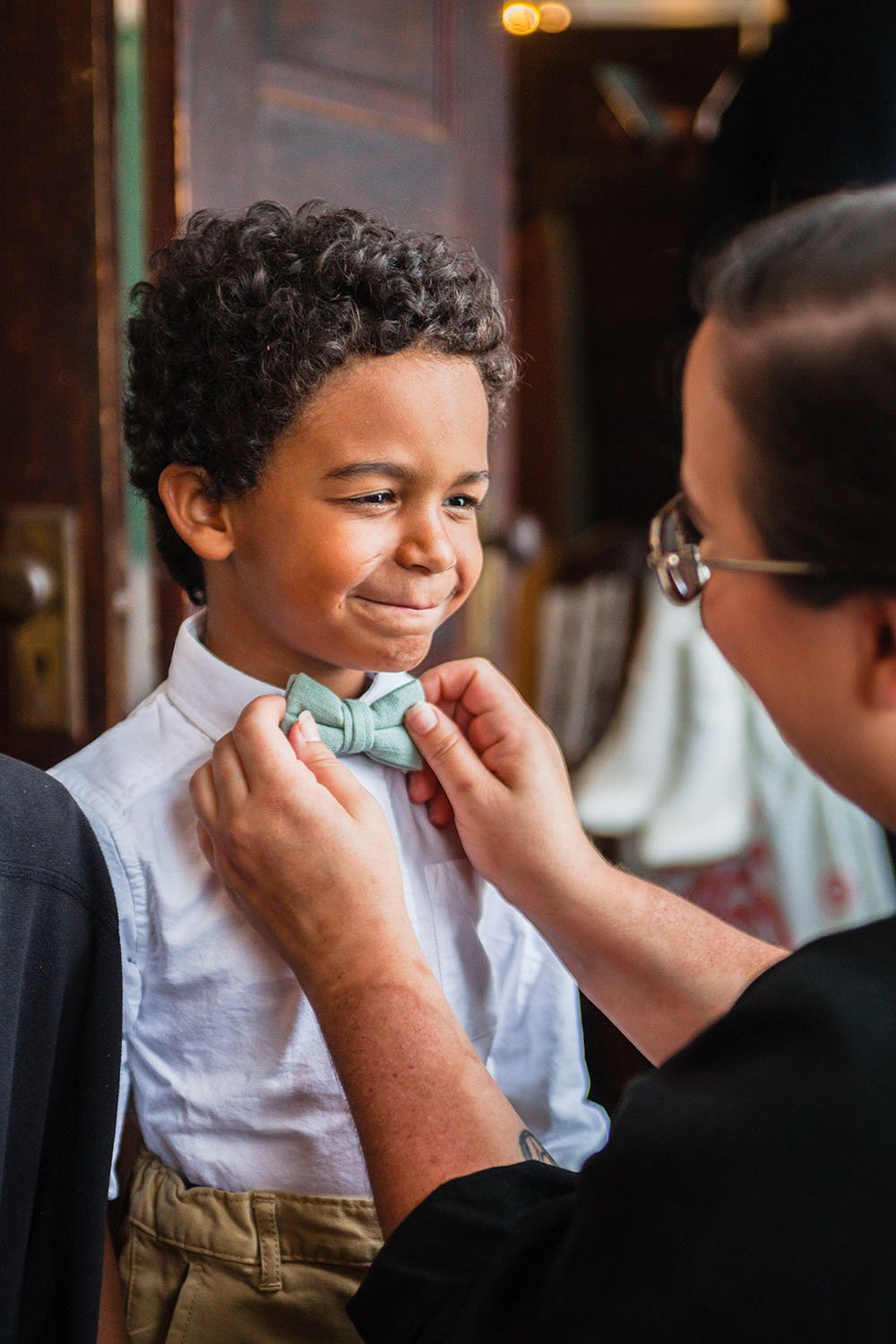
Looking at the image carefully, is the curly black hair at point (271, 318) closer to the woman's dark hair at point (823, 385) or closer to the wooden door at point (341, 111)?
the woman's dark hair at point (823, 385)

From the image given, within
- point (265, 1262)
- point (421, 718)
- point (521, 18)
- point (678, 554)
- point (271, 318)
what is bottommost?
point (265, 1262)

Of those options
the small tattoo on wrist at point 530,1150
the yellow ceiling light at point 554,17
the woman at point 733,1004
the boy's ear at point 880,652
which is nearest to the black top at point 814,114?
the woman at point 733,1004

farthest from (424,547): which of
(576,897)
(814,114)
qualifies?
(814,114)

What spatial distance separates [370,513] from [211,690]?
203 mm

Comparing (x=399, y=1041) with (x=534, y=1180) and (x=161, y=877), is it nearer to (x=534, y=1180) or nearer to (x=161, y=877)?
(x=534, y=1180)

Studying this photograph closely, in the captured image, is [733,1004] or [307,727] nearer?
[733,1004]

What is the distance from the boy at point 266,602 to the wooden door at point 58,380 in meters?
0.47

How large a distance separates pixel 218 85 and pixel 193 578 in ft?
2.43

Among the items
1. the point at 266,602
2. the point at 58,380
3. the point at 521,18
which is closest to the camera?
the point at 266,602

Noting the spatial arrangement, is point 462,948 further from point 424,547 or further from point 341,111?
point 341,111

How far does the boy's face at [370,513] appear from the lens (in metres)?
0.95

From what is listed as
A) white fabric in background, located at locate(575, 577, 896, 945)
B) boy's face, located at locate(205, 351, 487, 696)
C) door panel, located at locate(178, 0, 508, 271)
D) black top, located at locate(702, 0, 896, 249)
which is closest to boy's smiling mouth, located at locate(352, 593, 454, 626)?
boy's face, located at locate(205, 351, 487, 696)

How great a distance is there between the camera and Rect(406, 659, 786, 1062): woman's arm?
103cm

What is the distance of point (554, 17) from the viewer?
12.0 feet
